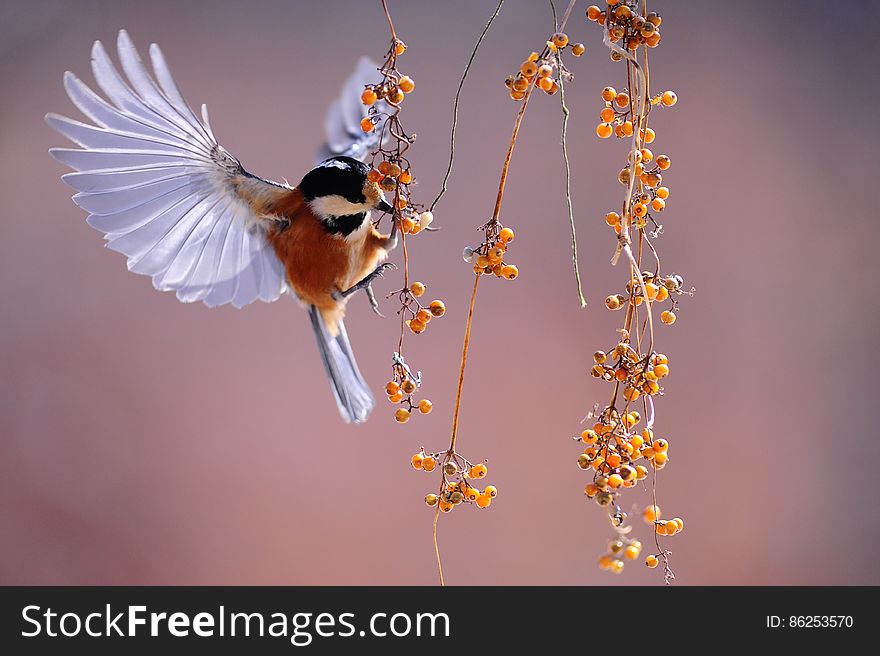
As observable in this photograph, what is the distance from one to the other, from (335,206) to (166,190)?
0.22m

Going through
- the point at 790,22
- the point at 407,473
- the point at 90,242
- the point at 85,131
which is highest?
the point at 790,22

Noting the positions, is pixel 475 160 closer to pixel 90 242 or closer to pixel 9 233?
pixel 90 242

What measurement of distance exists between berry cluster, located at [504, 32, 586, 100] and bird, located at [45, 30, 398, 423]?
338 mm

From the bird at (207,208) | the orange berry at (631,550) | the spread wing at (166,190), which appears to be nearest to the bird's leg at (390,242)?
the bird at (207,208)

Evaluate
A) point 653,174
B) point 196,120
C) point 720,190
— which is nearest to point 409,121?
point 720,190

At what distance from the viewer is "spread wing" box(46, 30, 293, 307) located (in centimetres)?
97

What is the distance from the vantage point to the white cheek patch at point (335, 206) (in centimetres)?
104

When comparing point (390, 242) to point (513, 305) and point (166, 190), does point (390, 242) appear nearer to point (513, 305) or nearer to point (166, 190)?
point (166, 190)

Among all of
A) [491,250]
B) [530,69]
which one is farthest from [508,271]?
[530,69]

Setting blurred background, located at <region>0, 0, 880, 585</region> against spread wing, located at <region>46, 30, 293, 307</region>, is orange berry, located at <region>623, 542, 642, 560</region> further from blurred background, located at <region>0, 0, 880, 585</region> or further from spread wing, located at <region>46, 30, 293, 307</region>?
blurred background, located at <region>0, 0, 880, 585</region>

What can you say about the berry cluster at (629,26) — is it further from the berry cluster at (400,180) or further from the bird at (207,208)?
the bird at (207,208)

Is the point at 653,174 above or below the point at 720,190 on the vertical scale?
below

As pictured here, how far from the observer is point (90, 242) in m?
2.29

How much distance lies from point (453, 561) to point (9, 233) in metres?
1.47
